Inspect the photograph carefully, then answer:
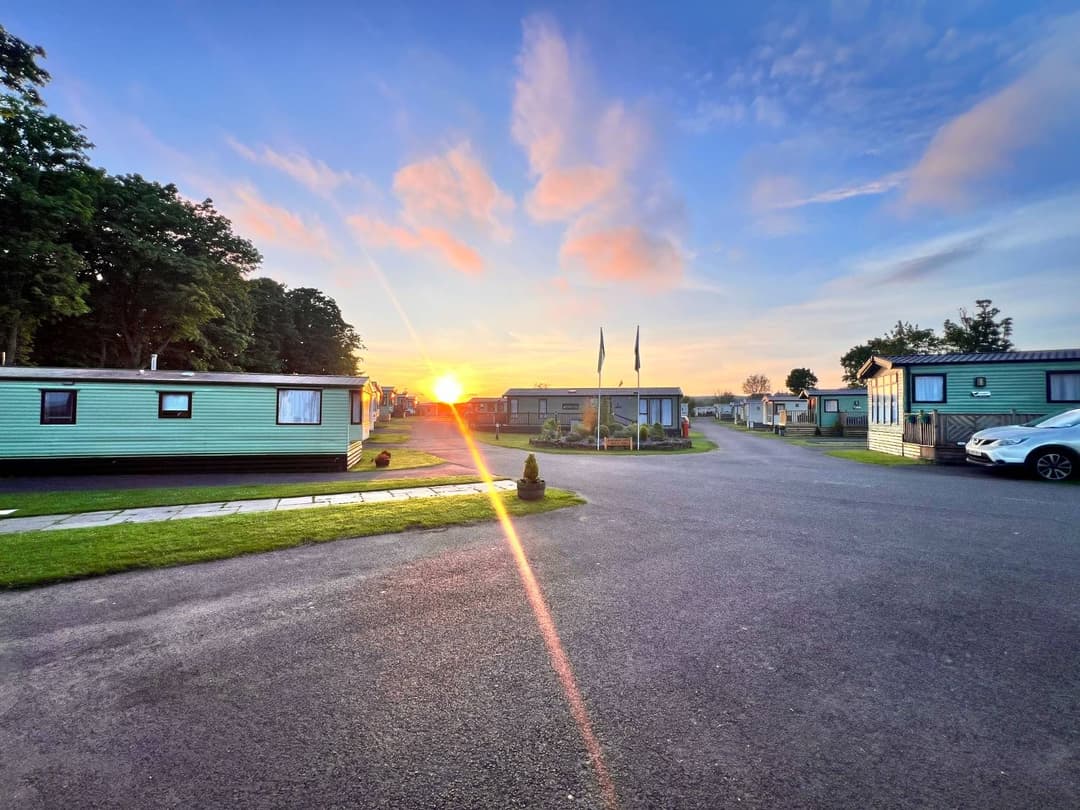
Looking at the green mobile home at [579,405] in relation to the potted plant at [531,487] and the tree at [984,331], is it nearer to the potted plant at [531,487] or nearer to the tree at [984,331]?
the potted plant at [531,487]

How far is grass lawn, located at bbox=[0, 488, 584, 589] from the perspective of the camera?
536 centimetres

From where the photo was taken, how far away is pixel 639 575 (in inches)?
204

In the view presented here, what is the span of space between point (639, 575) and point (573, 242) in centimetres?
1469

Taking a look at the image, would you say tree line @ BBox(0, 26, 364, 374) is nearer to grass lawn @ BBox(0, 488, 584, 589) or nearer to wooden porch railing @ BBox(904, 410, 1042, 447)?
grass lawn @ BBox(0, 488, 584, 589)

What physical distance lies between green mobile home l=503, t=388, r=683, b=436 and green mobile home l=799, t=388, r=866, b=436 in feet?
32.8

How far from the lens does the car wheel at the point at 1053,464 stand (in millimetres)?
11609

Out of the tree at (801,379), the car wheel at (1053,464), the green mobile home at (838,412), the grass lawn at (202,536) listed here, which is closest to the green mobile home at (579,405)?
the green mobile home at (838,412)

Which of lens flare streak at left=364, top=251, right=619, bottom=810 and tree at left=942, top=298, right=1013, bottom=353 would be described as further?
tree at left=942, top=298, right=1013, bottom=353

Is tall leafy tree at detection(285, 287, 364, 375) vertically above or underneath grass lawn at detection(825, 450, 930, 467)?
above

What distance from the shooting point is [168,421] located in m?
15.0

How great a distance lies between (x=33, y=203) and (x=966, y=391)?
3700 centimetres

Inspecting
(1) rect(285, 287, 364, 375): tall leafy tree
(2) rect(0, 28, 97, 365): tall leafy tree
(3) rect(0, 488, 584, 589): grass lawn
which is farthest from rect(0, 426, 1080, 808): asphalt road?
(1) rect(285, 287, 364, 375): tall leafy tree

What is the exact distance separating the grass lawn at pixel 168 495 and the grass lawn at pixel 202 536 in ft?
6.85

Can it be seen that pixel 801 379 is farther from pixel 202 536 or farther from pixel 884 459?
pixel 202 536
